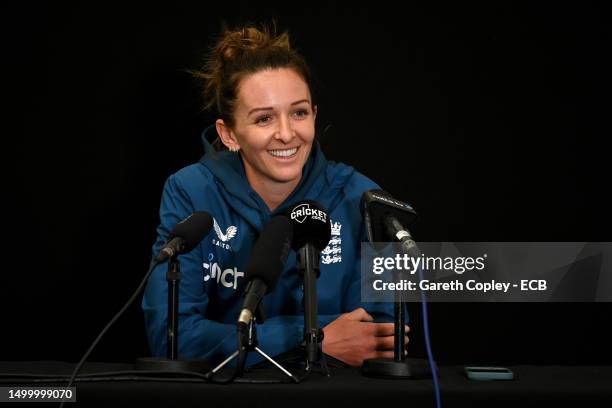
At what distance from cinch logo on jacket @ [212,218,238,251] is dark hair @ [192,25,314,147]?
1.10ft

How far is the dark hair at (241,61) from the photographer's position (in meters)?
2.44

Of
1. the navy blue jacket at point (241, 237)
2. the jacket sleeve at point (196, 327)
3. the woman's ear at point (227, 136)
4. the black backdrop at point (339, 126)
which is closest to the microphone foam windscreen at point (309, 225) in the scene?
the jacket sleeve at point (196, 327)

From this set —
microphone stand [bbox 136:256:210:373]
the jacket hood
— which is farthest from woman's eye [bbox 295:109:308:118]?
microphone stand [bbox 136:256:210:373]

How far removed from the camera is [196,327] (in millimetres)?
2041

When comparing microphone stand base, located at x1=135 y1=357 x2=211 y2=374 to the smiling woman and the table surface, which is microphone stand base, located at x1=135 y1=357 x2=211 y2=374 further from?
the smiling woman

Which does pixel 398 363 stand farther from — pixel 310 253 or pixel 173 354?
pixel 173 354

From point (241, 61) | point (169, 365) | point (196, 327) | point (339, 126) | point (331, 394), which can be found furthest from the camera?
point (339, 126)

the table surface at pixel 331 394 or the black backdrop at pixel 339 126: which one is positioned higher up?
the black backdrop at pixel 339 126

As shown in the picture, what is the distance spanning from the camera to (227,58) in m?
2.51

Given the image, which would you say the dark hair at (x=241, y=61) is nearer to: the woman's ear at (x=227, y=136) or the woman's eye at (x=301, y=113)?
the woman's ear at (x=227, y=136)

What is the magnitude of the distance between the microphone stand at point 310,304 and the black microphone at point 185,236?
198mm

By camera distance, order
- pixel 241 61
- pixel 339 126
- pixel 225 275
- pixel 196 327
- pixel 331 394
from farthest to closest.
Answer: pixel 339 126 < pixel 241 61 < pixel 225 275 < pixel 196 327 < pixel 331 394

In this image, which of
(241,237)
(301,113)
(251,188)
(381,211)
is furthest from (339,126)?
(381,211)

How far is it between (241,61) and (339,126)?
55cm
